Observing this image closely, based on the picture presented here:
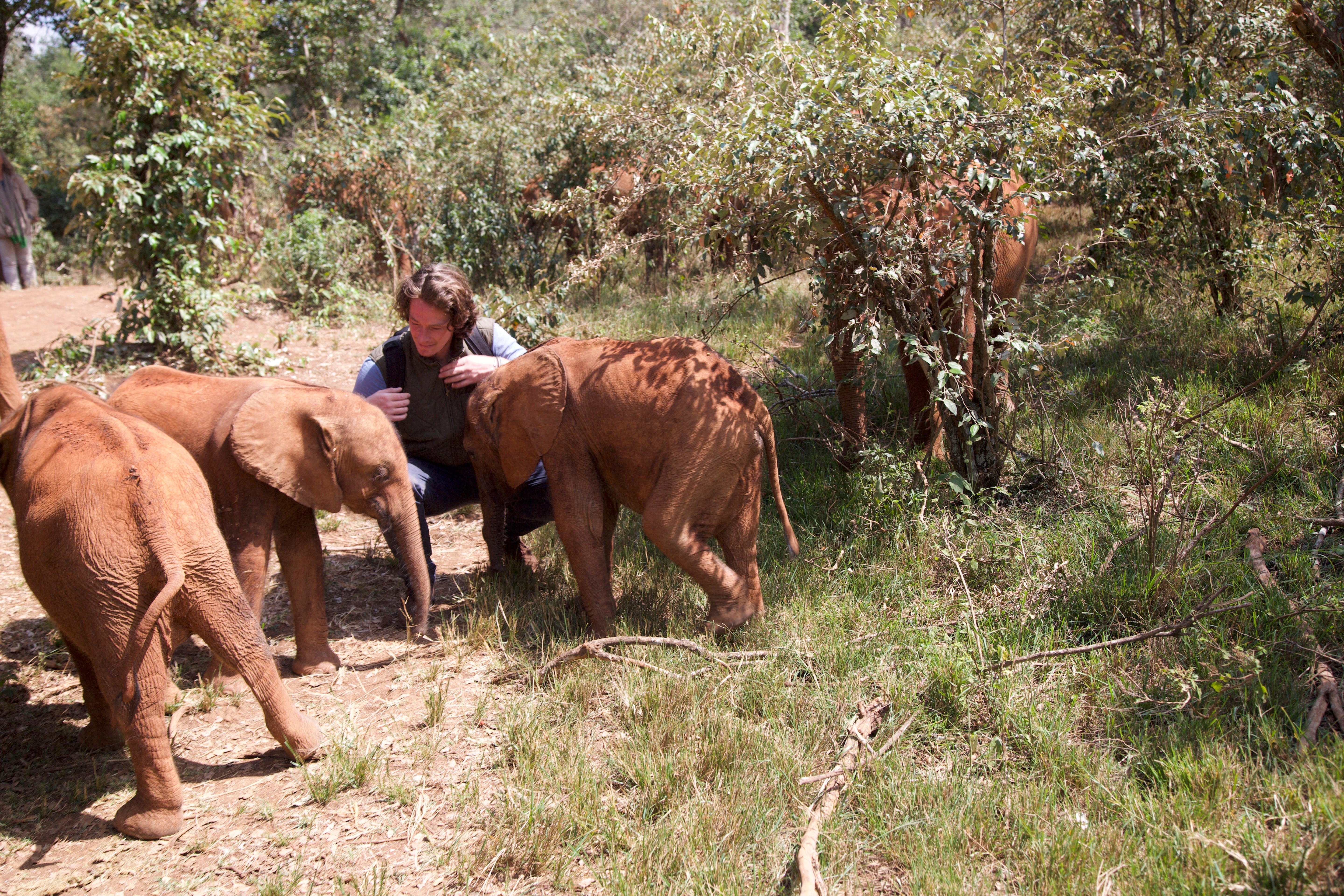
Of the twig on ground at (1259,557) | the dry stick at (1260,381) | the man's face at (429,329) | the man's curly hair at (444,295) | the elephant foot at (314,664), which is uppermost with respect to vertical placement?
the man's curly hair at (444,295)

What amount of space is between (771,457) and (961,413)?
4.95 feet

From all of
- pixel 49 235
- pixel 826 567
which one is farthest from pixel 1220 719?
pixel 49 235

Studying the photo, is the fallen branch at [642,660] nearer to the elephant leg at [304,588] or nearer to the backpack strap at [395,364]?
the elephant leg at [304,588]

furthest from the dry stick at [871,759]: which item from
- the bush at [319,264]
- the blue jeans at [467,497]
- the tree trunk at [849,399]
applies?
the bush at [319,264]

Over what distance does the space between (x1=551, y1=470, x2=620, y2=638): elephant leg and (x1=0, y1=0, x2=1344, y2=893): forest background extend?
265 mm

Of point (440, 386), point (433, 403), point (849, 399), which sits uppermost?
point (440, 386)

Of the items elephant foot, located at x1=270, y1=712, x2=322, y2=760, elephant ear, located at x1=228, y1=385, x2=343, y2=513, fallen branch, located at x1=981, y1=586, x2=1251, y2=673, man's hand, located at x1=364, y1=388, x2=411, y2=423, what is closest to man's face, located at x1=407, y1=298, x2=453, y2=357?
man's hand, located at x1=364, y1=388, x2=411, y2=423

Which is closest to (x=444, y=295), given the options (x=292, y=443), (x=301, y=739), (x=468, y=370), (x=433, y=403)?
(x=468, y=370)

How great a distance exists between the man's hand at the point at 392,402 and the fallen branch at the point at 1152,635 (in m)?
3.23

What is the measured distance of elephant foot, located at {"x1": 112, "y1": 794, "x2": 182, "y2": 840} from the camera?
3297mm

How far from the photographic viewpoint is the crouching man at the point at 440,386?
4945 millimetres

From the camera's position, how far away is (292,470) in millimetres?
4242

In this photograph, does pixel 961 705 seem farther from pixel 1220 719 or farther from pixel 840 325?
pixel 840 325

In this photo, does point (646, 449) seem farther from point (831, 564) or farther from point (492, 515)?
point (831, 564)
